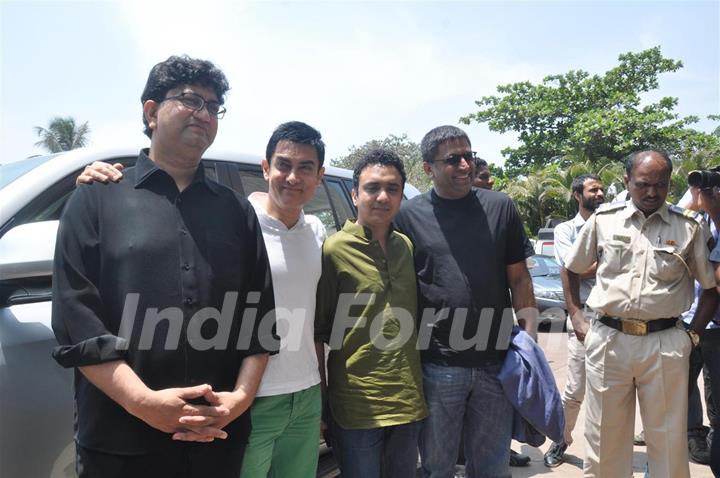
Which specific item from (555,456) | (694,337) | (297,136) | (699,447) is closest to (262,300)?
(297,136)

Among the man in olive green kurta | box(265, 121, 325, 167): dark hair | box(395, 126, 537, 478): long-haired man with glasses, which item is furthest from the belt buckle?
box(265, 121, 325, 167): dark hair

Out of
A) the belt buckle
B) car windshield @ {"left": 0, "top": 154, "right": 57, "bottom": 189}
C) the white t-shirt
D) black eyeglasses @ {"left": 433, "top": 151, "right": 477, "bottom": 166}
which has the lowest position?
the belt buckle

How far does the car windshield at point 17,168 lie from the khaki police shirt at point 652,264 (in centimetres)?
292

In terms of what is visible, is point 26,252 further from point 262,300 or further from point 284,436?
point 284,436

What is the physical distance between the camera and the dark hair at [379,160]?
2.41 metres

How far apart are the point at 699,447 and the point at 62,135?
39.1 meters

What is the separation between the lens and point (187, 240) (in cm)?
171

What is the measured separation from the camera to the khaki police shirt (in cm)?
293

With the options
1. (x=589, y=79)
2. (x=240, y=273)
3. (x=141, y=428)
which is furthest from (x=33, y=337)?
(x=589, y=79)

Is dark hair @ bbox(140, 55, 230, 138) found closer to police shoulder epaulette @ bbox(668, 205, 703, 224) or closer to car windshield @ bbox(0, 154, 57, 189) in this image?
car windshield @ bbox(0, 154, 57, 189)

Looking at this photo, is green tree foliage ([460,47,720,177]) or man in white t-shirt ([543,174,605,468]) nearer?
man in white t-shirt ([543,174,605,468])

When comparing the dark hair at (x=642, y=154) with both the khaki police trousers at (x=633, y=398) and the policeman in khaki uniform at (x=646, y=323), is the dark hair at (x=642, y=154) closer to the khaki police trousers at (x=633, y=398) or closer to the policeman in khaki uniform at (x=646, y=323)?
the policeman in khaki uniform at (x=646, y=323)

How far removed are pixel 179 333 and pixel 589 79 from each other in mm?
25569

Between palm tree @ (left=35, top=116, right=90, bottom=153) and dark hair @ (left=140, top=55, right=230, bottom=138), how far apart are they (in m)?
37.2
